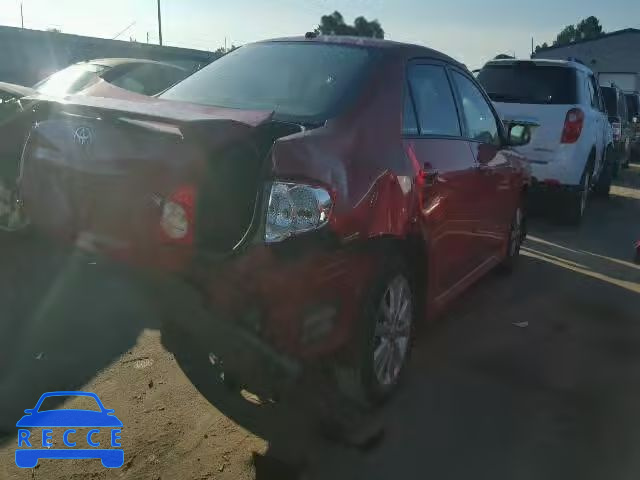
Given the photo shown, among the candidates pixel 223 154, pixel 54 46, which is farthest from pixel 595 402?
pixel 54 46

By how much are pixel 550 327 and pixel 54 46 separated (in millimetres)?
27433

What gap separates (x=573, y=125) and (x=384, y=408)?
5540 millimetres

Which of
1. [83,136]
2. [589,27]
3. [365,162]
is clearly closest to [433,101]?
[365,162]

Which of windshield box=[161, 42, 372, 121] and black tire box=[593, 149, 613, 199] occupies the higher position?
windshield box=[161, 42, 372, 121]

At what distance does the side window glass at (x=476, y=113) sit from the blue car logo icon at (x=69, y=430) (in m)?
2.86

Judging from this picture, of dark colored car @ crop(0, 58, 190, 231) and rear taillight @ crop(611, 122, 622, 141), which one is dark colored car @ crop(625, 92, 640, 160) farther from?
dark colored car @ crop(0, 58, 190, 231)

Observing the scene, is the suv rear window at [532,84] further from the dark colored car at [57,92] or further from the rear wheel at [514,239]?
the dark colored car at [57,92]

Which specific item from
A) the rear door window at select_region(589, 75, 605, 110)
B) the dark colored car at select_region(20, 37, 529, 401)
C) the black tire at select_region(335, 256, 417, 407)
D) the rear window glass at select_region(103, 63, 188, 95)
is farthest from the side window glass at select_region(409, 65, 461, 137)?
the rear door window at select_region(589, 75, 605, 110)

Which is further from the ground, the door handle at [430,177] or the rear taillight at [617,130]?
the rear taillight at [617,130]

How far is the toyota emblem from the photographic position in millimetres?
2557

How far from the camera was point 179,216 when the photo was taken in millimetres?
2369

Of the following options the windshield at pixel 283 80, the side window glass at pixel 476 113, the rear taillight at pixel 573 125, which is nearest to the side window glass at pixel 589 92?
the rear taillight at pixel 573 125

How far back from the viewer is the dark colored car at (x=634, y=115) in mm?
16841

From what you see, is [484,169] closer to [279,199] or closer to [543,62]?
[279,199]
